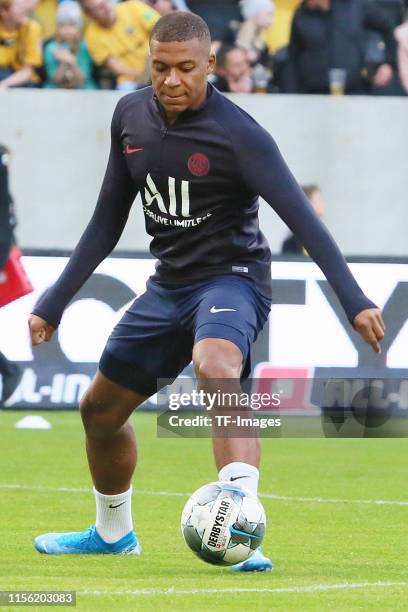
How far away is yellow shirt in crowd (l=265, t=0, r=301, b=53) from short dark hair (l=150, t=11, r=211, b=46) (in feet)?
36.5

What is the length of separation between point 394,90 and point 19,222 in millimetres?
4492

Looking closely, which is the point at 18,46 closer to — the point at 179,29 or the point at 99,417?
the point at 99,417

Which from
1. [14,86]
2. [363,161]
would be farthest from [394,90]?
[14,86]

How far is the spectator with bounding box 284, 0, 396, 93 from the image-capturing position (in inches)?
667

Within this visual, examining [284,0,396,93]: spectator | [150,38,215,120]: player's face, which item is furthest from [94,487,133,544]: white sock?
[284,0,396,93]: spectator

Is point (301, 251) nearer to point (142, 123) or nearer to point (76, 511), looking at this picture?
point (76, 511)

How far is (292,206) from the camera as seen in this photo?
6.55m

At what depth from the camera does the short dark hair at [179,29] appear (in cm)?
654

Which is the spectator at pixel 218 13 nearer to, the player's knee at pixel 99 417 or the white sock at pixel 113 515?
the white sock at pixel 113 515

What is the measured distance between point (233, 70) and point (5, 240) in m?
4.05

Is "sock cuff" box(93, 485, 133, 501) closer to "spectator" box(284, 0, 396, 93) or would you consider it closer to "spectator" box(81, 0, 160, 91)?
"spectator" box(81, 0, 160, 91)

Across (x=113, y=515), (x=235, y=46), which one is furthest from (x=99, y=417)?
(x=235, y=46)

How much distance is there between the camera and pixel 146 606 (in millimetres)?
5707

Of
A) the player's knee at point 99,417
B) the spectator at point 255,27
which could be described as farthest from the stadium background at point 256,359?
the player's knee at point 99,417
